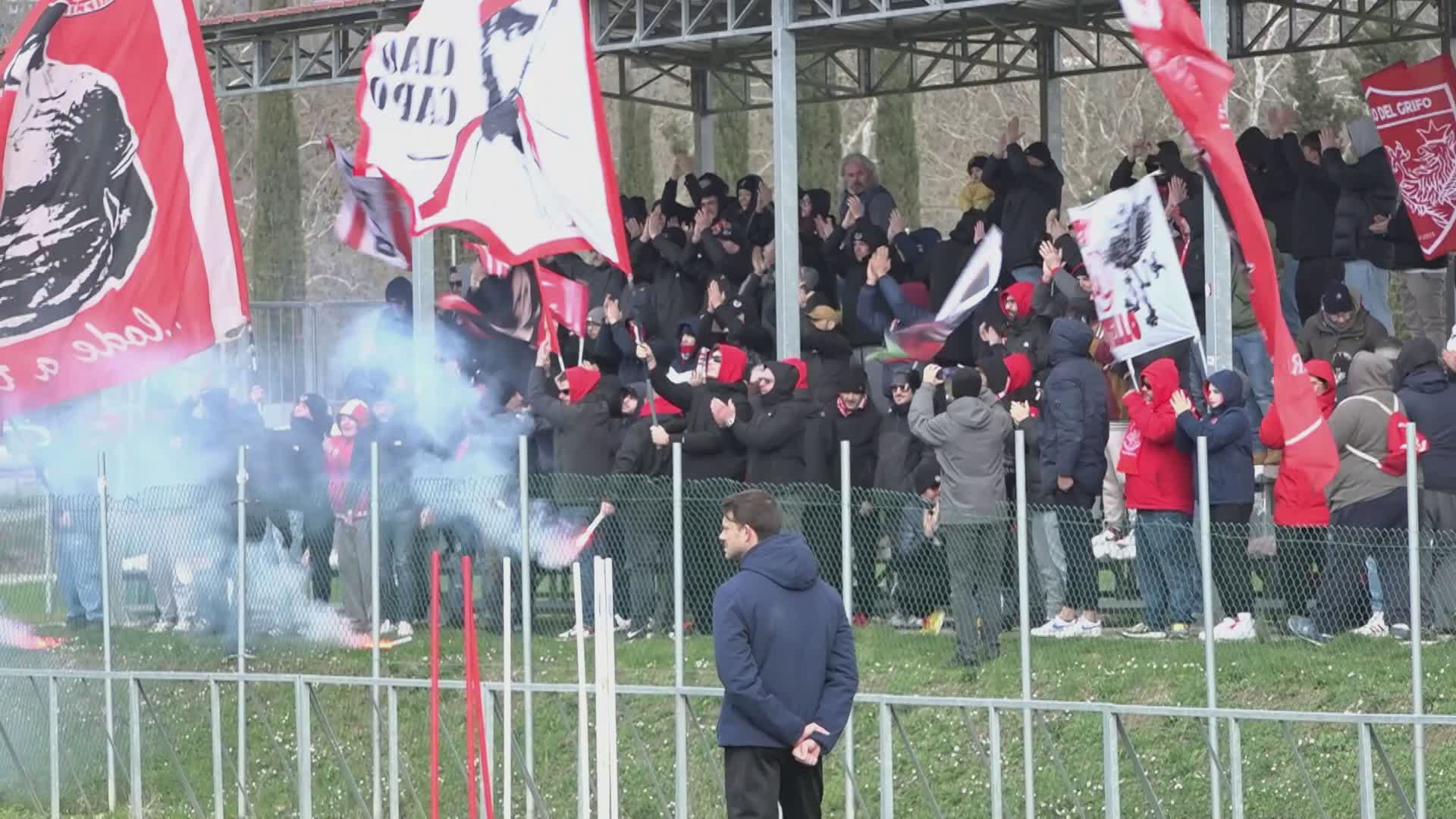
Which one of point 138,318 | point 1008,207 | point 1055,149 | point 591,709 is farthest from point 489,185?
point 1055,149

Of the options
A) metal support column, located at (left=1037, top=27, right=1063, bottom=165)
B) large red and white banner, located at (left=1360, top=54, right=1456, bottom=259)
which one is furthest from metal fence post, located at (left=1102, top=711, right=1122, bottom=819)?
metal support column, located at (left=1037, top=27, right=1063, bottom=165)

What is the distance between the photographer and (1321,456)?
45.6 ft

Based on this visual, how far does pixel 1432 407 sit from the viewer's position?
15.3m

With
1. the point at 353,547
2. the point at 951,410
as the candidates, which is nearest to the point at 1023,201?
the point at 951,410

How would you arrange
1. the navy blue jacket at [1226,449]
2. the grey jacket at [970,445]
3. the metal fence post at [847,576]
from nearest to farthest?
the metal fence post at [847,576] < the navy blue jacket at [1226,449] < the grey jacket at [970,445]

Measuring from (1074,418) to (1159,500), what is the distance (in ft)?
3.42

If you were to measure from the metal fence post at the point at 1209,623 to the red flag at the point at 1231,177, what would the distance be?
73 cm

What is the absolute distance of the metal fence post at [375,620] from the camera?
1517 centimetres

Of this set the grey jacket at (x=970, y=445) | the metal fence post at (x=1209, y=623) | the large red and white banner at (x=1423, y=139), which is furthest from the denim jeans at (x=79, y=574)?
the large red and white banner at (x=1423, y=139)

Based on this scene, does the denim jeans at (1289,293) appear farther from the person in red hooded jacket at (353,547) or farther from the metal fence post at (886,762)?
the person in red hooded jacket at (353,547)

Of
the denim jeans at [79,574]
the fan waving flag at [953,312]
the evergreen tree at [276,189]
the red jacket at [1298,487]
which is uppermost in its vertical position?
the evergreen tree at [276,189]

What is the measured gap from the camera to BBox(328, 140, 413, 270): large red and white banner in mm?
21688

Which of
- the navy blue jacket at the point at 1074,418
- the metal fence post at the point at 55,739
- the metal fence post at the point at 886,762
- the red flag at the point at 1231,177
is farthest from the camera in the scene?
the metal fence post at the point at 55,739

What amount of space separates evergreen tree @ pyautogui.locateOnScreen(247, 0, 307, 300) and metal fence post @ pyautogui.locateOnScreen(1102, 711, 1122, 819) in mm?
34349
